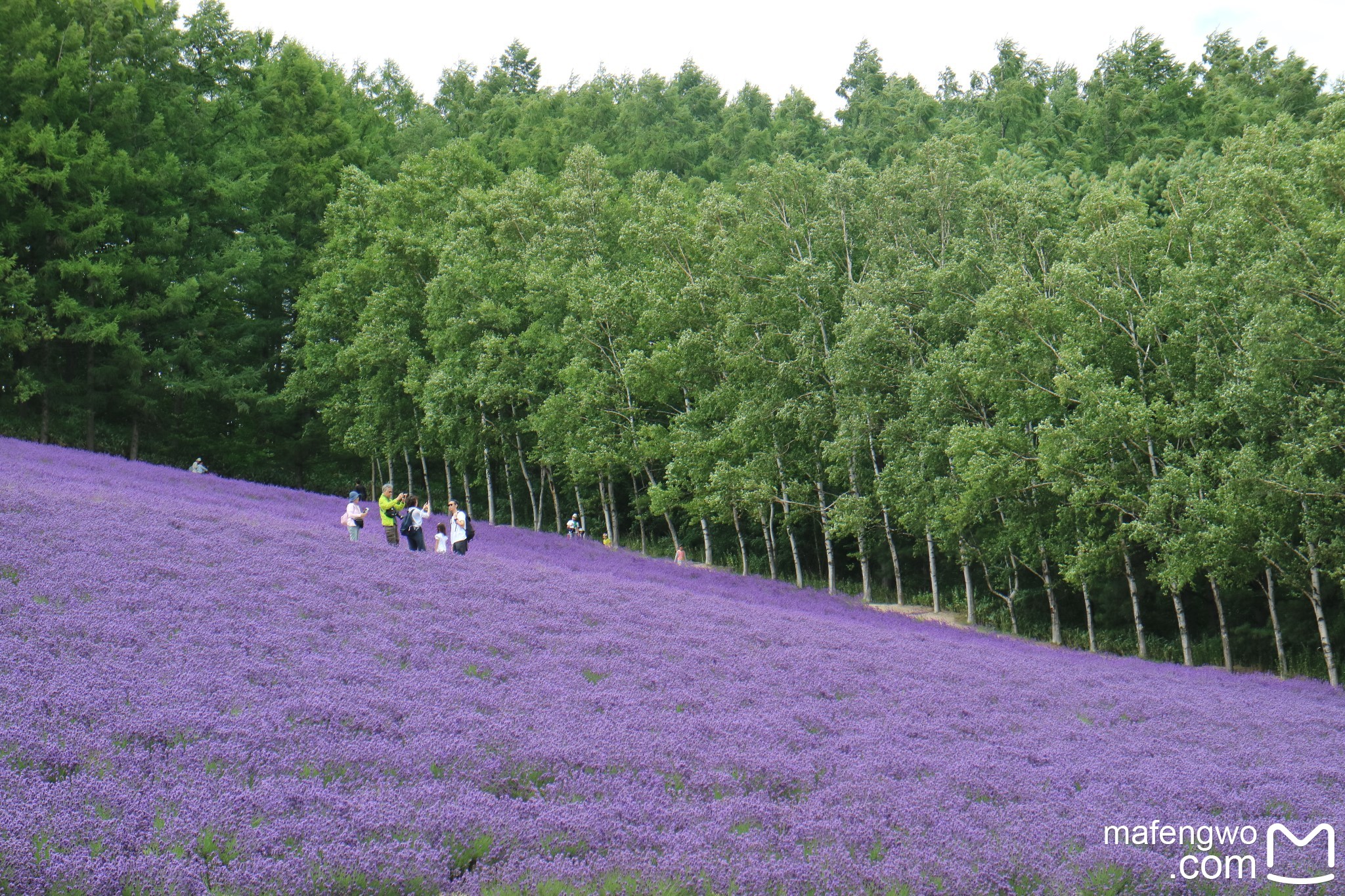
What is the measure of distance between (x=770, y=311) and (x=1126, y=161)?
4013 centimetres

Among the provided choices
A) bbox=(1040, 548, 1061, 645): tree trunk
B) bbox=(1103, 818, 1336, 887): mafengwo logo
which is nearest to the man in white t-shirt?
bbox=(1040, 548, 1061, 645): tree trunk

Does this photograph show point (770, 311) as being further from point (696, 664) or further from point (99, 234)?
point (99, 234)

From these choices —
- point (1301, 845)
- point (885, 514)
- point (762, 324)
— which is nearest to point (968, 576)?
point (885, 514)

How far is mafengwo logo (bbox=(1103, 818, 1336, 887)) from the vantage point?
8.38m

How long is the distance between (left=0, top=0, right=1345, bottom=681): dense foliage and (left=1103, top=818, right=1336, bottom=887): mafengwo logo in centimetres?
1837

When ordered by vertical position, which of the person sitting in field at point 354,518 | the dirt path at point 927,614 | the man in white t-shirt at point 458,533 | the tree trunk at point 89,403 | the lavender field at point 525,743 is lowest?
the dirt path at point 927,614

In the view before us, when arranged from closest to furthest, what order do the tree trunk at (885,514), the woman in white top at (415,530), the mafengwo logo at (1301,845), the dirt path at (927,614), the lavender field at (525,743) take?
1. the lavender field at (525,743)
2. the mafengwo logo at (1301,845)
3. the woman in white top at (415,530)
4. the dirt path at (927,614)
5. the tree trunk at (885,514)

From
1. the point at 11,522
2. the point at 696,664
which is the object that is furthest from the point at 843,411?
the point at 11,522

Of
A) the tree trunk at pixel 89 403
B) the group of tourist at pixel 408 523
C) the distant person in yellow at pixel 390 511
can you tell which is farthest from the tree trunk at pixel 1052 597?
the tree trunk at pixel 89 403

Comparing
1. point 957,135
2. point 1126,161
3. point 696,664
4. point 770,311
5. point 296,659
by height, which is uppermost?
point 1126,161

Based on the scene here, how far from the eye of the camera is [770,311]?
135ft

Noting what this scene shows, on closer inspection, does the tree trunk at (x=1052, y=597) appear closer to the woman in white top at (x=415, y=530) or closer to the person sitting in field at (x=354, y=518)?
the woman in white top at (x=415, y=530)

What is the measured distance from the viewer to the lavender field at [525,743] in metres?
7.28

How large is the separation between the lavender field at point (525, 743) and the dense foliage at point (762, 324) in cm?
1079
